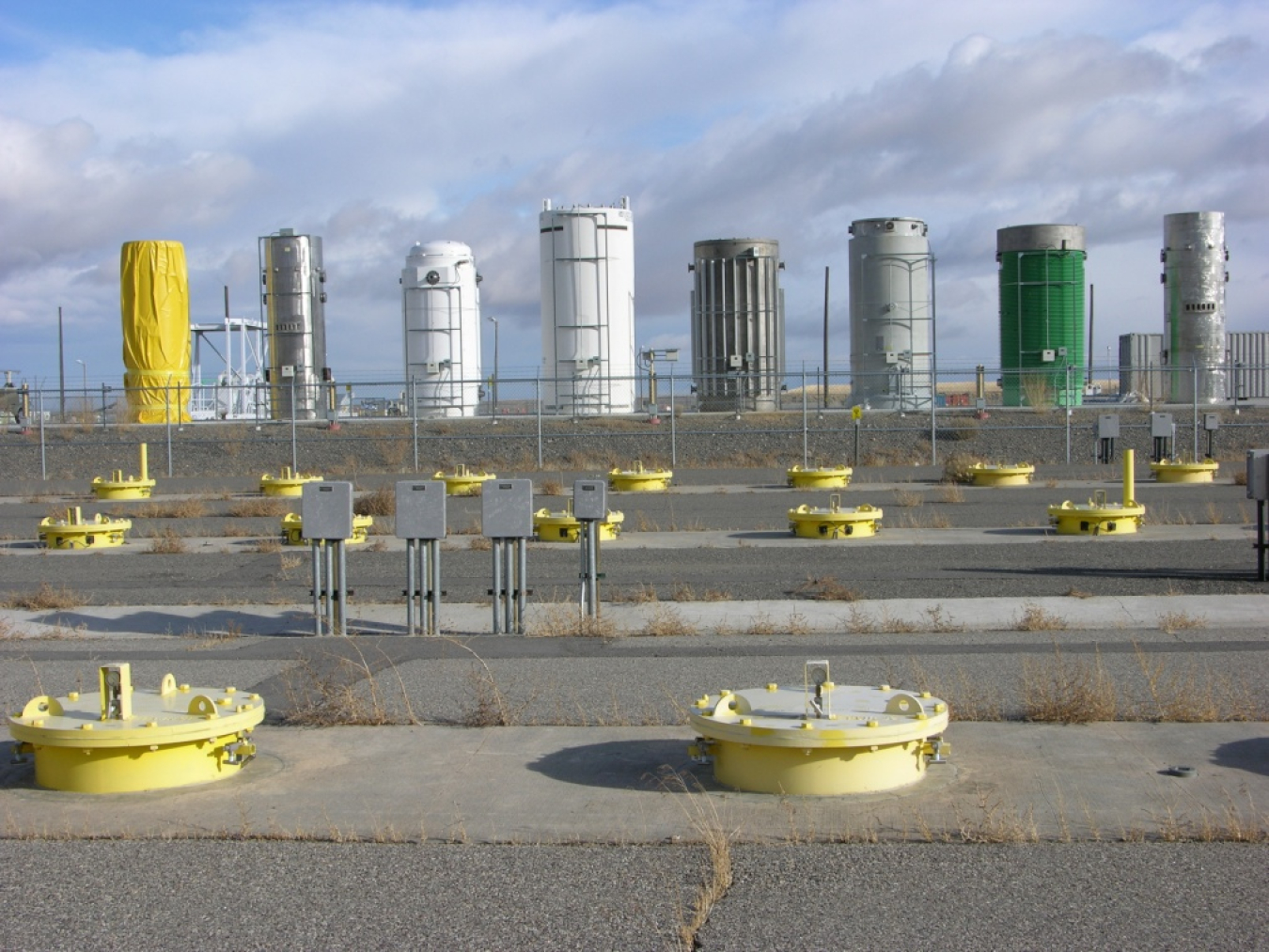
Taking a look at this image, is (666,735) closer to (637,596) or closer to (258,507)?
(637,596)

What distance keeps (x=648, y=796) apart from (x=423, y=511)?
543cm

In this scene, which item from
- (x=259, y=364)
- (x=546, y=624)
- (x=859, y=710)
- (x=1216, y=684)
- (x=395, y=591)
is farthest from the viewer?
(x=259, y=364)

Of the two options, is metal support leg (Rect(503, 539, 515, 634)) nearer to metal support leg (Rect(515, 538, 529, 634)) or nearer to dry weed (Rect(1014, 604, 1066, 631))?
metal support leg (Rect(515, 538, 529, 634))

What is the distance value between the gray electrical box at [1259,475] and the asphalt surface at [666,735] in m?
0.93

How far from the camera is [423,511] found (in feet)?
38.2

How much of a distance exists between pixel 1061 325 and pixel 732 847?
39.2 metres

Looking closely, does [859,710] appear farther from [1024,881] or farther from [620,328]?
[620,328]

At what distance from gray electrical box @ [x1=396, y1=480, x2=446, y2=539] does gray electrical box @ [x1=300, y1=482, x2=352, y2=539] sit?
1.52 feet

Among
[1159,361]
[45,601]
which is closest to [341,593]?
[45,601]

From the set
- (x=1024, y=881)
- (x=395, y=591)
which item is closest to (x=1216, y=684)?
(x=1024, y=881)

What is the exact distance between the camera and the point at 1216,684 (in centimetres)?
896

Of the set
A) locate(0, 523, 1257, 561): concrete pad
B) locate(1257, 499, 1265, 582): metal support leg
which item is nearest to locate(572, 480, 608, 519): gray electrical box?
locate(0, 523, 1257, 561): concrete pad

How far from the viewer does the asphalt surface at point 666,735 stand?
5105 mm

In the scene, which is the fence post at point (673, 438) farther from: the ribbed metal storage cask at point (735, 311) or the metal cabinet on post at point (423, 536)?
the metal cabinet on post at point (423, 536)
